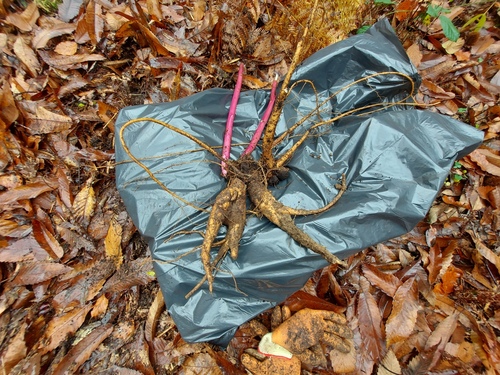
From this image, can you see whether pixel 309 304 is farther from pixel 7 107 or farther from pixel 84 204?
pixel 7 107

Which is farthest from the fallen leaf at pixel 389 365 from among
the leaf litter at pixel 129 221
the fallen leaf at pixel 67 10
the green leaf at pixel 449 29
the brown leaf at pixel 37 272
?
the fallen leaf at pixel 67 10

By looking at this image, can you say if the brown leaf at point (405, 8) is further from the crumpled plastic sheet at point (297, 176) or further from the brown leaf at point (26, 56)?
the brown leaf at point (26, 56)

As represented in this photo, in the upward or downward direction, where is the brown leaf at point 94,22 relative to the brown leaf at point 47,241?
upward

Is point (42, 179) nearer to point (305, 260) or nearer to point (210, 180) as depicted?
point (210, 180)

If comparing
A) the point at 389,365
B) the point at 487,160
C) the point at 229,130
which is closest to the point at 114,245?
the point at 229,130

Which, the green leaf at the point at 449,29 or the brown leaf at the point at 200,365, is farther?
the green leaf at the point at 449,29

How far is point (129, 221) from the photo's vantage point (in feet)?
4.87

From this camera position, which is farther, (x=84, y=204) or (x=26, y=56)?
(x=26, y=56)

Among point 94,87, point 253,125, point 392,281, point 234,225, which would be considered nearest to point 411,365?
point 392,281

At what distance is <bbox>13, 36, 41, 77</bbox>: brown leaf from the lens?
1.60 meters

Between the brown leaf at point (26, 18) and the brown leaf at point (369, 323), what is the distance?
8.45ft

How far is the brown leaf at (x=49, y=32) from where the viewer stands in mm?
1645

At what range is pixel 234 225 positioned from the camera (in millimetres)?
1246

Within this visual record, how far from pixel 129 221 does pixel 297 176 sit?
991 millimetres
